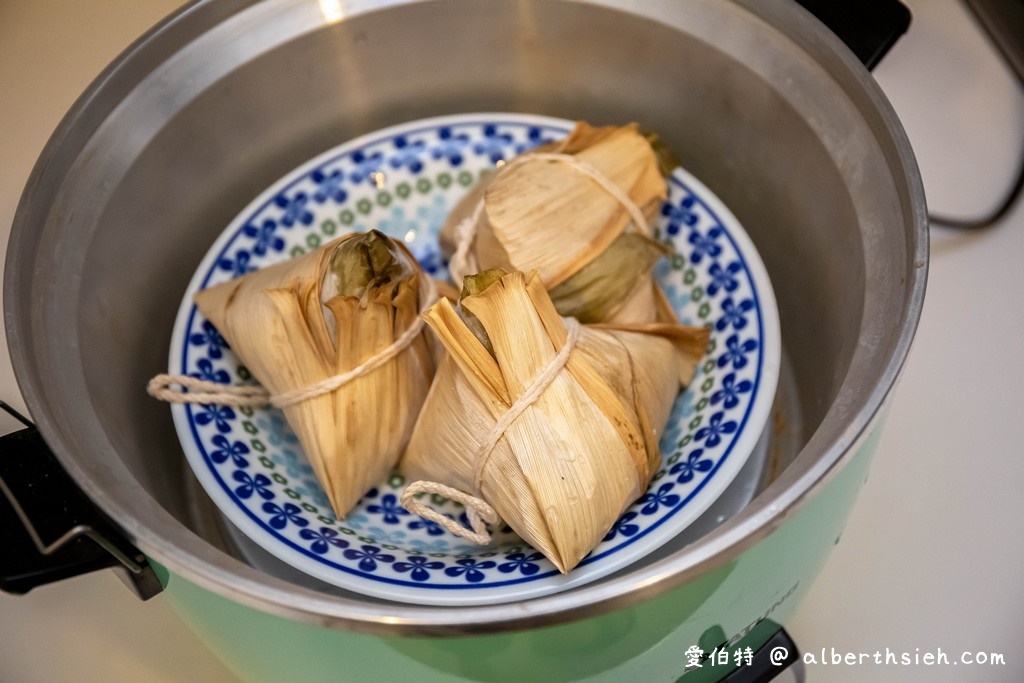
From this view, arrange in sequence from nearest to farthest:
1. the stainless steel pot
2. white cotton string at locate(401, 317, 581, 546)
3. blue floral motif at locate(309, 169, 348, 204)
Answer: the stainless steel pot → white cotton string at locate(401, 317, 581, 546) → blue floral motif at locate(309, 169, 348, 204)

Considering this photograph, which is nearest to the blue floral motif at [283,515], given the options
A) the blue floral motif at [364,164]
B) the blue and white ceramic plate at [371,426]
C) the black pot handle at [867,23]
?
the blue and white ceramic plate at [371,426]

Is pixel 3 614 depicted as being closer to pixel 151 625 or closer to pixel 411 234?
pixel 151 625

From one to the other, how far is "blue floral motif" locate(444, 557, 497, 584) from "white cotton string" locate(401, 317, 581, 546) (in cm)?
2

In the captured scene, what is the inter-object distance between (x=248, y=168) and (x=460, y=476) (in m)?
0.36

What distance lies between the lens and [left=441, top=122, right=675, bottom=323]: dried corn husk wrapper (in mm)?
662

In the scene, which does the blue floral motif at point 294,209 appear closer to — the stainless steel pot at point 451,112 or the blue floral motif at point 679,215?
the stainless steel pot at point 451,112

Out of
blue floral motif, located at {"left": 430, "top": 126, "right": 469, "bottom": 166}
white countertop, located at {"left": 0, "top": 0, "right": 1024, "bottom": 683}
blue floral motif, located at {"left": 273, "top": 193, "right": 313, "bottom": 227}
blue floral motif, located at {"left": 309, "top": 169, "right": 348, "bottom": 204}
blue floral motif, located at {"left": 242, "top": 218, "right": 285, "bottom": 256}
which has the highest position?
blue floral motif, located at {"left": 430, "top": 126, "right": 469, "bottom": 166}

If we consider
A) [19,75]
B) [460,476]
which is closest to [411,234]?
[460,476]

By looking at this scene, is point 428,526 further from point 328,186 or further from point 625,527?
point 328,186

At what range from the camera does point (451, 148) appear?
80 cm

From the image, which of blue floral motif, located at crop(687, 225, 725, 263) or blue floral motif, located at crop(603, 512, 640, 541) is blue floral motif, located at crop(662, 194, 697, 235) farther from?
blue floral motif, located at crop(603, 512, 640, 541)

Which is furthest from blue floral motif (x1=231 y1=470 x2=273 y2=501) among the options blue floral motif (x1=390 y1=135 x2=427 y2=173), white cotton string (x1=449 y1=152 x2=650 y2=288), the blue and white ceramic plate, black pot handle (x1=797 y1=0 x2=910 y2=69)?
black pot handle (x1=797 y1=0 x2=910 y2=69)

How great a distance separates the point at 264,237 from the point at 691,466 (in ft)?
1.32

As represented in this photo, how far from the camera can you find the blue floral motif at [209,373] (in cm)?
68
